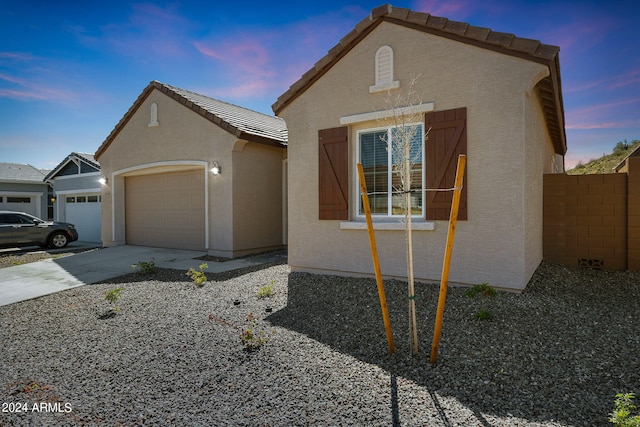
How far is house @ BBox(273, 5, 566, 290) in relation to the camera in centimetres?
552

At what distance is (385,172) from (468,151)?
1564 millimetres

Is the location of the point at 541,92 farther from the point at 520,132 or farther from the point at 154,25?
the point at 154,25

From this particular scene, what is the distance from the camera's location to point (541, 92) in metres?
6.67

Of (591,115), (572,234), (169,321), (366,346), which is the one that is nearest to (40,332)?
(169,321)

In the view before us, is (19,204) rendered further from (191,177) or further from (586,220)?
(586,220)

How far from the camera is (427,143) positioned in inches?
243

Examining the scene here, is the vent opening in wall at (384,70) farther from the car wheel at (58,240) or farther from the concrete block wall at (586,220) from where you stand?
the car wheel at (58,240)

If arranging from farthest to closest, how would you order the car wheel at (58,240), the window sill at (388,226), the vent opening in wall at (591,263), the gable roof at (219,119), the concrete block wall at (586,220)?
the car wheel at (58,240), the gable roof at (219,119), the vent opening in wall at (591,263), the concrete block wall at (586,220), the window sill at (388,226)

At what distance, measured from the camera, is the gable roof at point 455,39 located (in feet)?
17.3

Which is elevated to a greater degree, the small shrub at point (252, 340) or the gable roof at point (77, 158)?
the gable roof at point (77, 158)

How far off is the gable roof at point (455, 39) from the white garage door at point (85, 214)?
12802mm

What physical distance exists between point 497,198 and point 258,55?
294 inches

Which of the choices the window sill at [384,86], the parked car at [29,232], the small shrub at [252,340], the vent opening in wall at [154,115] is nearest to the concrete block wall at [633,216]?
the window sill at [384,86]

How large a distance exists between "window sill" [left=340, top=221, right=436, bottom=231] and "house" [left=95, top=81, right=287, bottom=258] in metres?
4.52
